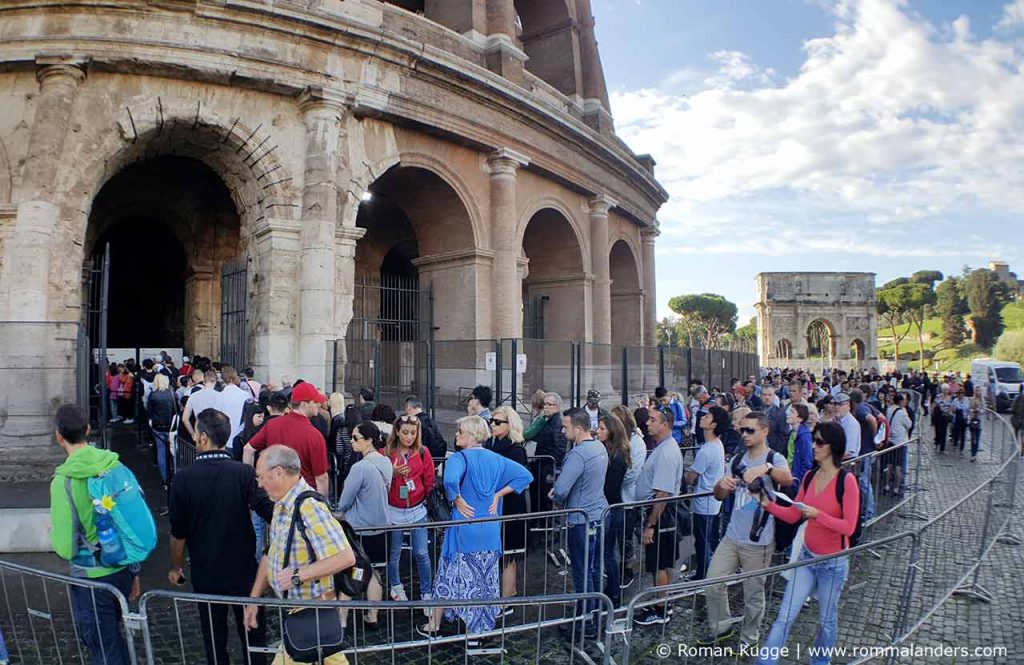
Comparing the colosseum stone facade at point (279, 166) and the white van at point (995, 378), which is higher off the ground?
the colosseum stone facade at point (279, 166)

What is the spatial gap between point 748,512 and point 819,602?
663 millimetres

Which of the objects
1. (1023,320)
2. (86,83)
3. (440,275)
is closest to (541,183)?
(440,275)

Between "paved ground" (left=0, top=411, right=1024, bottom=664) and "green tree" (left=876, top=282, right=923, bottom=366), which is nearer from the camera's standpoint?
"paved ground" (left=0, top=411, right=1024, bottom=664)

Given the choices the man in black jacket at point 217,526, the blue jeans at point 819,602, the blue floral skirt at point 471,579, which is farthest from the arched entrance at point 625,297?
the man in black jacket at point 217,526

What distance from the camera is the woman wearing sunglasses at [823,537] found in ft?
11.5

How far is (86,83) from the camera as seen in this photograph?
31.0 ft

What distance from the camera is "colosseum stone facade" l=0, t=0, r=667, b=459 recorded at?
29.9ft

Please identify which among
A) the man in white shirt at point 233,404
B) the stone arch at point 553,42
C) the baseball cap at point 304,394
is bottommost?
the man in white shirt at point 233,404

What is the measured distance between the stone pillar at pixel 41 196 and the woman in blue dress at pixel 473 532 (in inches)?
292

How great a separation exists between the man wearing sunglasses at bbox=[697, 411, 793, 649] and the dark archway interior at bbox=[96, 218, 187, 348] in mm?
16221

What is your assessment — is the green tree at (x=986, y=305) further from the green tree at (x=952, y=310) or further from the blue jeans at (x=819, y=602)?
the blue jeans at (x=819, y=602)

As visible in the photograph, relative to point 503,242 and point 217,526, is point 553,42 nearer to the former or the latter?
point 503,242

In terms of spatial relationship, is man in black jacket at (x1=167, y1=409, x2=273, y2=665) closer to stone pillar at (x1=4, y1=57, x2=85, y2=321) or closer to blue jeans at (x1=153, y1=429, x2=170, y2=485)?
blue jeans at (x1=153, y1=429, x2=170, y2=485)

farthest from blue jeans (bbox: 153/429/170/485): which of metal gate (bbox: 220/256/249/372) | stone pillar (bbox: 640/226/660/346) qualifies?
stone pillar (bbox: 640/226/660/346)
